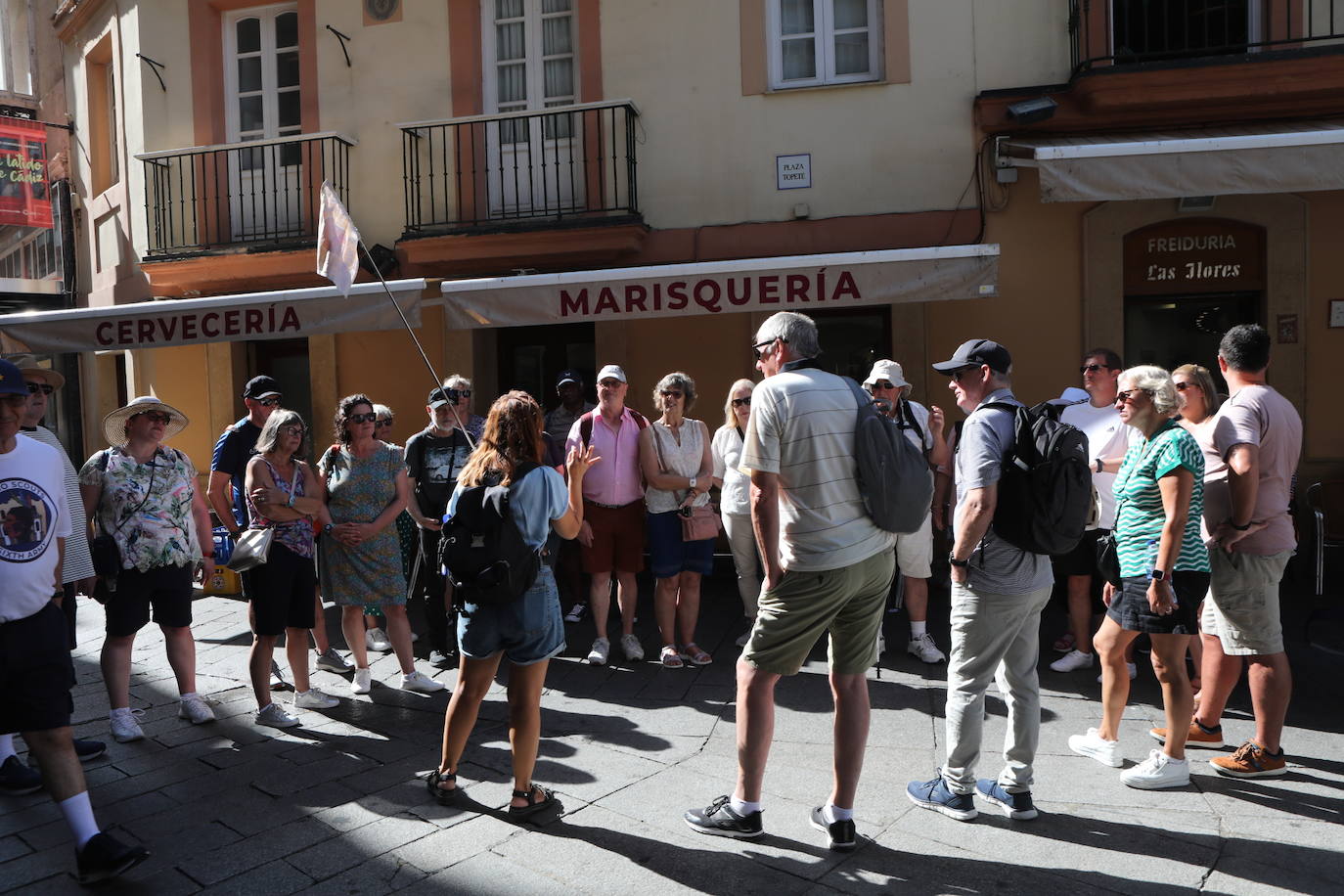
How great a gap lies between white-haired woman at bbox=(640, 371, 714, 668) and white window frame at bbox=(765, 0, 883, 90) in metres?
4.66

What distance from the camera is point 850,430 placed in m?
3.67

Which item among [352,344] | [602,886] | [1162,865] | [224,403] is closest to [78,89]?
[224,403]

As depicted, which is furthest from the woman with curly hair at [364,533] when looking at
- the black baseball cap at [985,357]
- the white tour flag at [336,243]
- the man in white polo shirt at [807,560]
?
the black baseball cap at [985,357]

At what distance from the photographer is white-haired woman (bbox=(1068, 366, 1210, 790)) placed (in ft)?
13.6

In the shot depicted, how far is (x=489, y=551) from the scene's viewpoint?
12.8ft

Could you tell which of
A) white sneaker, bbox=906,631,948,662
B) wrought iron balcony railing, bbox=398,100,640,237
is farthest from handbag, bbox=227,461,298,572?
wrought iron balcony railing, bbox=398,100,640,237

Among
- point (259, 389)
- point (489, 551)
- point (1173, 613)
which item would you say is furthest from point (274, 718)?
point (1173, 613)

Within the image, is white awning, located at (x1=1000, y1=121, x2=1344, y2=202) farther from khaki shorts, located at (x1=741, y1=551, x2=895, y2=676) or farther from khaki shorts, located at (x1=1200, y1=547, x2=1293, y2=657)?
khaki shorts, located at (x1=741, y1=551, x2=895, y2=676)

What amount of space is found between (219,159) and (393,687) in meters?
7.97

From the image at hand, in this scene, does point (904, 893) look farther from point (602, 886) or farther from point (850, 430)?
point (850, 430)

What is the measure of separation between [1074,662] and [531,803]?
3483 millimetres

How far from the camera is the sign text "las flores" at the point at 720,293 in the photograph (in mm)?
7602

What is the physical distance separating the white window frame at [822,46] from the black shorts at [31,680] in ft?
26.4

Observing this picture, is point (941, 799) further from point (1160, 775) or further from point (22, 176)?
point (22, 176)
